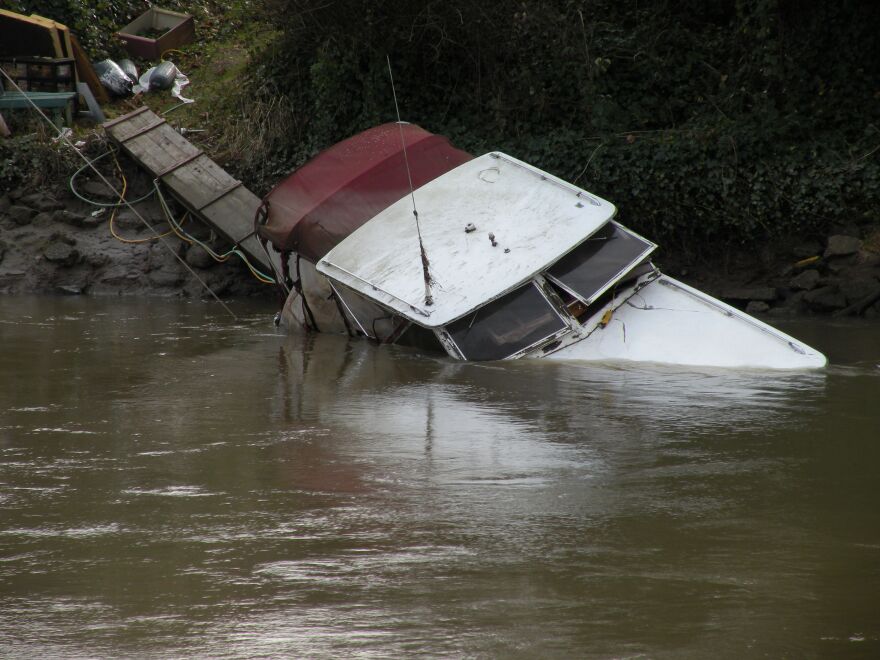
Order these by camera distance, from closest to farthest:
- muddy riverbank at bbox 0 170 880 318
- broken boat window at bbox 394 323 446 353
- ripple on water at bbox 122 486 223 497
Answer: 1. ripple on water at bbox 122 486 223 497
2. broken boat window at bbox 394 323 446 353
3. muddy riverbank at bbox 0 170 880 318

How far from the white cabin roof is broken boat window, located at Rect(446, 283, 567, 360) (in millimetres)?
184

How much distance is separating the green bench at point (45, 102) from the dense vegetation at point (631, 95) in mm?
2361

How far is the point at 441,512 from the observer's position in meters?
5.10

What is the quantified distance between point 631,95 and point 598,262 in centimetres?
549

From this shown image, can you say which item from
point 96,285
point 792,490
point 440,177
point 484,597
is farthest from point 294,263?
point 484,597

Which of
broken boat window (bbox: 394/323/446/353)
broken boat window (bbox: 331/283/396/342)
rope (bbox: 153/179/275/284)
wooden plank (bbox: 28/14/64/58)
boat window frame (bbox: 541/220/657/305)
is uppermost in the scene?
wooden plank (bbox: 28/14/64/58)

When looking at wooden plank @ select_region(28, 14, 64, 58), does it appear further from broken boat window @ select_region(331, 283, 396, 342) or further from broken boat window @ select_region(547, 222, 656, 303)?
broken boat window @ select_region(547, 222, 656, 303)

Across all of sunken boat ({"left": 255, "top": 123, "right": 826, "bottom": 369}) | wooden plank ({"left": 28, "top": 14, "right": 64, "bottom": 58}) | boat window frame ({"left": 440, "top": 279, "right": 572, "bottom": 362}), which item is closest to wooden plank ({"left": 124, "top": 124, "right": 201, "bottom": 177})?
wooden plank ({"left": 28, "top": 14, "right": 64, "bottom": 58})

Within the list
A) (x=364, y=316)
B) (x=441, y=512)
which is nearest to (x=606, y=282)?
(x=364, y=316)

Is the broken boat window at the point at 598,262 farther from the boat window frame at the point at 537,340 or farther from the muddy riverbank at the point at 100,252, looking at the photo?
the muddy riverbank at the point at 100,252

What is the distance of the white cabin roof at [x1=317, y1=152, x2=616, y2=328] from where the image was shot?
348 inches

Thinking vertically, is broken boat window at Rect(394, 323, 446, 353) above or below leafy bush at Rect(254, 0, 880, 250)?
below

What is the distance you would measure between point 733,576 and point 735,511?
0.86 metres

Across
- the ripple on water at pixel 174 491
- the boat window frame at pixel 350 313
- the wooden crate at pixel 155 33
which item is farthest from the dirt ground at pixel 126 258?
the ripple on water at pixel 174 491
